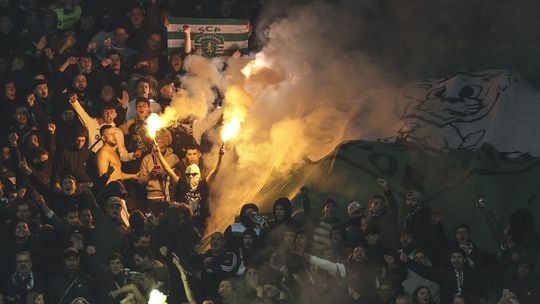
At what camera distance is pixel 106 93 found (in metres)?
15.9

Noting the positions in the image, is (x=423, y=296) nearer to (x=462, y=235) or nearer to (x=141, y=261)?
Answer: (x=462, y=235)

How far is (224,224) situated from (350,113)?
199 cm

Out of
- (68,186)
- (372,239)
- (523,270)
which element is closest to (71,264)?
(68,186)

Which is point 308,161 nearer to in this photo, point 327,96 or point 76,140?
point 327,96

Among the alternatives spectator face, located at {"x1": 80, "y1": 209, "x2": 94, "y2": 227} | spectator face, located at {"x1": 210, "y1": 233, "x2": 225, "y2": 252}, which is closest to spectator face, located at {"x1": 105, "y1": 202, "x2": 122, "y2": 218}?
spectator face, located at {"x1": 80, "y1": 209, "x2": 94, "y2": 227}

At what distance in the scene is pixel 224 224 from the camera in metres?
15.2

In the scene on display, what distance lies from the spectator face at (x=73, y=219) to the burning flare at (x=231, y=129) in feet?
8.13

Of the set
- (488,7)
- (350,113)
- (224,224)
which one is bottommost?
(224,224)

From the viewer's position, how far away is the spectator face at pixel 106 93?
15875 millimetres

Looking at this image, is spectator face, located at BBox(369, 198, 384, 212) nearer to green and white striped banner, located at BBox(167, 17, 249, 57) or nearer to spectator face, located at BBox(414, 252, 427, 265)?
spectator face, located at BBox(414, 252, 427, 265)

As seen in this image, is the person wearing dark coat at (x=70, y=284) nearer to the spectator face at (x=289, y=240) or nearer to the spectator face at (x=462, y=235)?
the spectator face at (x=289, y=240)

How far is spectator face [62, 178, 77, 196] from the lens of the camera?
14.6 m

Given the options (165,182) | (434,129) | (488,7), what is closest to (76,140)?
(165,182)

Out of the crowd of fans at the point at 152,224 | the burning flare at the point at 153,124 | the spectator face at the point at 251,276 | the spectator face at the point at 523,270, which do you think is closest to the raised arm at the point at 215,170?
the crowd of fans at the point at 152,224
